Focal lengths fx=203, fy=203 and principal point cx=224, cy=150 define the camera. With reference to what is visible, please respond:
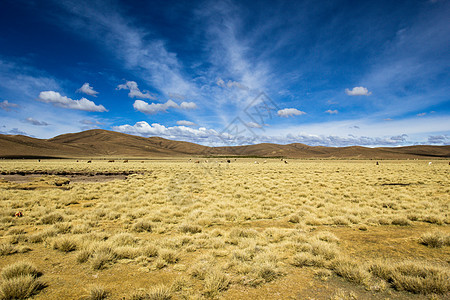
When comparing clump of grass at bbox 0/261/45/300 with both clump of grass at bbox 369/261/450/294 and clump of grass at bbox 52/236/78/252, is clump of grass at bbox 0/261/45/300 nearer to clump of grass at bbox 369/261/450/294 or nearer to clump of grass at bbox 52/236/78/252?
clump of grass at bbox 52/236/78/252

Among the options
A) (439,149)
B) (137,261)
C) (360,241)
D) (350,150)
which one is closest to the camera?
(137,261)

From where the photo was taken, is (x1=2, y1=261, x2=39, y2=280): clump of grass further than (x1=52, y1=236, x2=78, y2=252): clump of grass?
No

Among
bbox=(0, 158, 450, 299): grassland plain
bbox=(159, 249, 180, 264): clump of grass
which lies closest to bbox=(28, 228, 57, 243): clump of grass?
bbox=(0, 158, 450, 299): grassland plain

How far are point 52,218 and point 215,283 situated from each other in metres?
8.33

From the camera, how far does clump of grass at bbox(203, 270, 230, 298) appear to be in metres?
3.89

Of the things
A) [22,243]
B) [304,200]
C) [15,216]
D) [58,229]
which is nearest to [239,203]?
[304,200]

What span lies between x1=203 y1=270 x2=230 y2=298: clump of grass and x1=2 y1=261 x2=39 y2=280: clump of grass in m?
3.67

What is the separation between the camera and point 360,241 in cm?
651

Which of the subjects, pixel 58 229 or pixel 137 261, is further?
pixel 58 229

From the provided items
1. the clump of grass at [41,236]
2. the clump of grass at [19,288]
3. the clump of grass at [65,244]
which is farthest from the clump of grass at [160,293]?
the clump of grass at [41,236]

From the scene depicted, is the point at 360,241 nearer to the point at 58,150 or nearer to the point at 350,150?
the point at 58,150

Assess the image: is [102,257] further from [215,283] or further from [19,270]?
[215,283]

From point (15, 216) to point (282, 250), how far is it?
11.1 metres

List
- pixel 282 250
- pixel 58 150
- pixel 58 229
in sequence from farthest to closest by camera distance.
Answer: pixel 58 150
pixel 58 229
pixel 282 250
